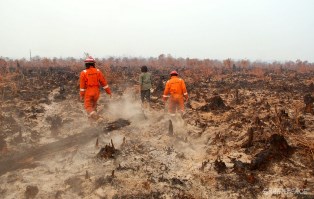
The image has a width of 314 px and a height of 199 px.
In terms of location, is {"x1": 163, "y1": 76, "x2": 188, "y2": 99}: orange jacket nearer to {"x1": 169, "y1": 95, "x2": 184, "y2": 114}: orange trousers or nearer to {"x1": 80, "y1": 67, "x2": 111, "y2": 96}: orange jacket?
{"x1": 169, "y1": 95, "x2": 184, "y2": 114}: orange trousers

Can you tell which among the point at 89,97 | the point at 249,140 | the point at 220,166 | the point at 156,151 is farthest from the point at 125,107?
the point at 220,166

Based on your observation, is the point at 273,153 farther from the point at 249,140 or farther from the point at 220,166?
the point at 220,166

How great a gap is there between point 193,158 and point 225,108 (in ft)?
12.1

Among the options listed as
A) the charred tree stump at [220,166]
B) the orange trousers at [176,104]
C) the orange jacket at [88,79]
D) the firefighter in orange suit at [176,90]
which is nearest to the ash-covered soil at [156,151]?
the charred tree stump at [220,166]

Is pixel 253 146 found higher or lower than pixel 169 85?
lower

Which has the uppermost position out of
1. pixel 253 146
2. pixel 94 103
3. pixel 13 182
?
pixel 94 103

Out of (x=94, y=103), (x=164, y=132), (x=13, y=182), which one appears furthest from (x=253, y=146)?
(x=13, y=182)

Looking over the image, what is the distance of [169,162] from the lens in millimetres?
6324

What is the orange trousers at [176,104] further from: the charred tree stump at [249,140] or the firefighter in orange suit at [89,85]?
the charred tree stump at [249,140]

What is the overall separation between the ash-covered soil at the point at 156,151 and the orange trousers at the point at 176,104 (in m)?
0.28

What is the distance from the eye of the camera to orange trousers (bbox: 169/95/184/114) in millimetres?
8711

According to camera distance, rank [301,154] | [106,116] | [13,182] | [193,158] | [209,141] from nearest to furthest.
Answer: [13,182] → [301,154] → [193,158] → [209,141] → [106,116]

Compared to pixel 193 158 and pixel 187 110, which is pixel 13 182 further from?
pixel 187 110

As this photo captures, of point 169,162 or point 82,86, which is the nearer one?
point 169,162
